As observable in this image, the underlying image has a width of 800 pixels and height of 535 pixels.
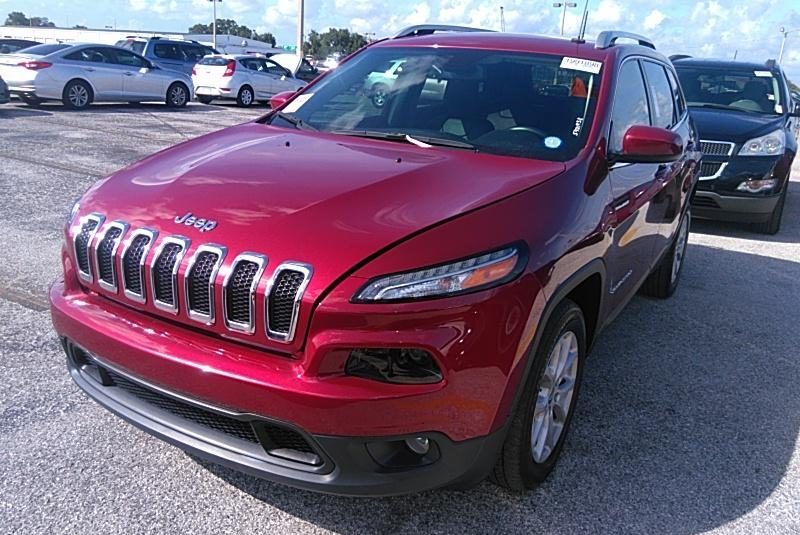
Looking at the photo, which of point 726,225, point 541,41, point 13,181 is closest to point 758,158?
point 726,225

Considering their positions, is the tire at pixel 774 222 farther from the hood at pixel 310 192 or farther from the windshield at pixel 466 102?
Result: the hood at pixel 310 192

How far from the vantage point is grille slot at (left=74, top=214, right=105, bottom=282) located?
2.56 m

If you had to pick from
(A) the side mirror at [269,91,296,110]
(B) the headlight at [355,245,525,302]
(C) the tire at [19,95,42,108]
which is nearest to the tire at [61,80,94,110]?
(C) the tire at [19,95,42,108]

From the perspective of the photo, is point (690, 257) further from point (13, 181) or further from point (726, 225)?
point (13, 181)

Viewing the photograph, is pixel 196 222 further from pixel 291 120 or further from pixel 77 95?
pixel 77 95

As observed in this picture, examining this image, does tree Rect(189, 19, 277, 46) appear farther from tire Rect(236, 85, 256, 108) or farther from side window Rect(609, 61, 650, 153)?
side window Rect(609, 61, 650, 153)

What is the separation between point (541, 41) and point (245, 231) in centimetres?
229

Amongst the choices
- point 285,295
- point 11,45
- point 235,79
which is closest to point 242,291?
point 285,295

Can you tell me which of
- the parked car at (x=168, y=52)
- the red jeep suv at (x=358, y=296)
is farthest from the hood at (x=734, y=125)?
the parked car at (x=168, y=52)

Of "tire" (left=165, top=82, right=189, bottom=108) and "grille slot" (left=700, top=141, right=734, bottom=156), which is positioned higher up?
"grille slot" (left=700, top=141, right=734, bottom=156)

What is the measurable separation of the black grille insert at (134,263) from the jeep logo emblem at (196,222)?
0.42ft

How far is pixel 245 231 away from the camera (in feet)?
7.39

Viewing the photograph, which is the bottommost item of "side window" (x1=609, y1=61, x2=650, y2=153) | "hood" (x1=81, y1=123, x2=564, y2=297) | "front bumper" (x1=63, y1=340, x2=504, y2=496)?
"front bumper" (x1=63, y1=340, x2=504, y2=496)

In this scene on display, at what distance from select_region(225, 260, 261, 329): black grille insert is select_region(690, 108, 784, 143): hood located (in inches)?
255
